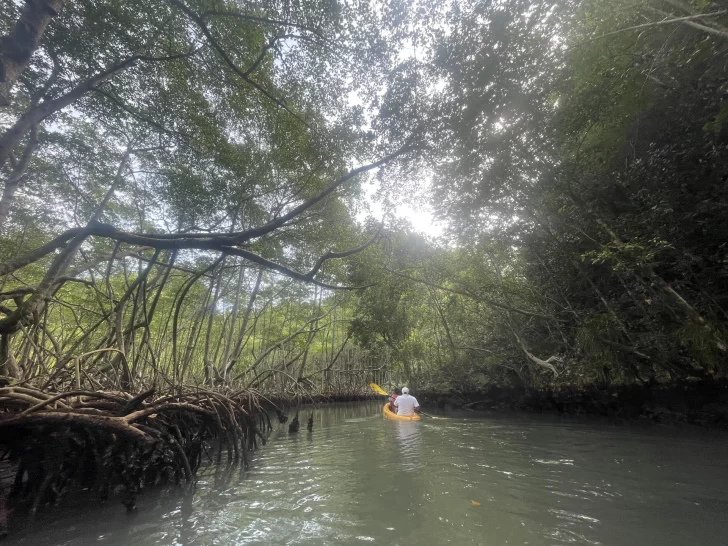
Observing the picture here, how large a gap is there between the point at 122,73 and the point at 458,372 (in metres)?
15.0

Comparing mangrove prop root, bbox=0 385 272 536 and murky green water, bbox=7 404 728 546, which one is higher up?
mangrove prop root, bbox=0 385 272 536

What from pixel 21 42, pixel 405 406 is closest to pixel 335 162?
pixel 21 42

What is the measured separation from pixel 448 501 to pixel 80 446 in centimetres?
401

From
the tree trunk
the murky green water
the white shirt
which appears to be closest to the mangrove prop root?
the murky green water

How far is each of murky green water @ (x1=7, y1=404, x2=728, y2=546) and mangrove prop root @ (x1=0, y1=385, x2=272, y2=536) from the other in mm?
258

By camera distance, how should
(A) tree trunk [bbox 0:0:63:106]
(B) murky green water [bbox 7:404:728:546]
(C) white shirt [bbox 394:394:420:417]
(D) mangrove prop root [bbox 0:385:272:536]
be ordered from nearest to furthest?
(A) tree trunk [bbox 0:0:63:106] → (B) murky green water [bbox 7:404:728:546] → (D) mangrove prop root [bbox 0:385:272:536] → (C) white shirt [bbox 394:394:420:417]

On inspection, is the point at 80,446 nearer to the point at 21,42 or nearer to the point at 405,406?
the point at 21,42

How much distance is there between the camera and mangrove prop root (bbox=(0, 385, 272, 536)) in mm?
2863

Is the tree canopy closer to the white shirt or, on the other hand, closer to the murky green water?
the murky green water

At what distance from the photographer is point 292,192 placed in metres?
6.61

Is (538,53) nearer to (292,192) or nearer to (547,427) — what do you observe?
(292,192)

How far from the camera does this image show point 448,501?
3398 millimetres

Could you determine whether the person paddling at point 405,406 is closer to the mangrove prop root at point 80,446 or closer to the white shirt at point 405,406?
the white shirt at point 405,406

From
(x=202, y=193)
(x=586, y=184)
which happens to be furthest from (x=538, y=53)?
(x=202, y=193)
